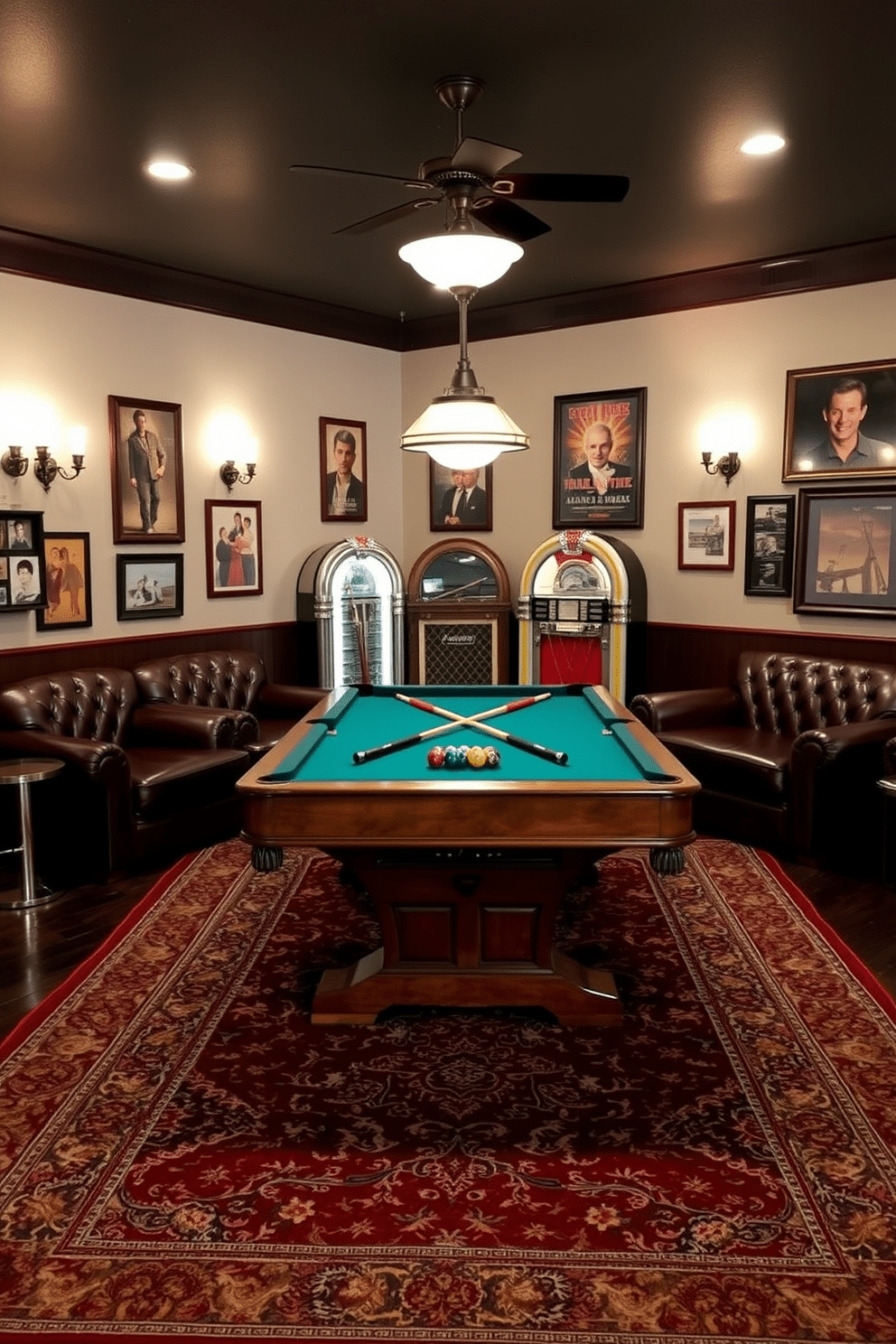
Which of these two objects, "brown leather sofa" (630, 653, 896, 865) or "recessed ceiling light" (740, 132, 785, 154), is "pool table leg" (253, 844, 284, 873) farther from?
"recessed ceiling light" (740, 132, 785, 154)

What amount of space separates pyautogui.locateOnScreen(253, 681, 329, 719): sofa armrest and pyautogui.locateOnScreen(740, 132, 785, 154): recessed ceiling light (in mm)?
3756

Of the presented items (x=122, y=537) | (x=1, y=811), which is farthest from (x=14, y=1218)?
(x=122, y=537)

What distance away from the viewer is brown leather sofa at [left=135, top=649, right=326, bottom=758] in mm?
6273

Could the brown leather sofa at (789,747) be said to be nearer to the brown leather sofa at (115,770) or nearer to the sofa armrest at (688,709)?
the sofa armrest at (688,709)

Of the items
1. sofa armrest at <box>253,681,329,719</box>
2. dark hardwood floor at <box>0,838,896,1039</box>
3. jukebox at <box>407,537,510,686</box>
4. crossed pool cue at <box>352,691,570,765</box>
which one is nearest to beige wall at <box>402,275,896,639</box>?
jukebox at <box>407,537,510,686</box>

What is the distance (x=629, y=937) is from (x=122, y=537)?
12.9ft

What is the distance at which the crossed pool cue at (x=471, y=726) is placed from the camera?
3592 millimetres

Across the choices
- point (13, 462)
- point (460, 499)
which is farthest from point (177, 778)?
point (460, 499)

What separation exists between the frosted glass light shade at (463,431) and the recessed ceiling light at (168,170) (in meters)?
1.94

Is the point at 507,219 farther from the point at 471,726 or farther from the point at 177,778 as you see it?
the point at 177,778

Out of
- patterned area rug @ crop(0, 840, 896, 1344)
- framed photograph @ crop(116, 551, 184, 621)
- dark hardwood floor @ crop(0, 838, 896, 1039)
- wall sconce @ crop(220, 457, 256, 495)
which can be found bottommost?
patterned area rug @ crop(0, 840, 896, 1344)

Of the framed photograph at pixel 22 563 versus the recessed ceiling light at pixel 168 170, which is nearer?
the recessed ceiling light at pixel 168 170

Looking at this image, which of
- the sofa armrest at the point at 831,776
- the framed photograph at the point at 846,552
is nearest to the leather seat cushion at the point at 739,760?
the sofa armrest at the point at 831,776

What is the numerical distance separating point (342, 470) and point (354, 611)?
1256mm
